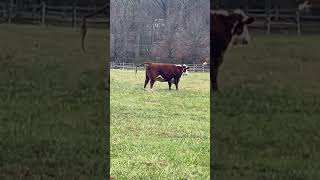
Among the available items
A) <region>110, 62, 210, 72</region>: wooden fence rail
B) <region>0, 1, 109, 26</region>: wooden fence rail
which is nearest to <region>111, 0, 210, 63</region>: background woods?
<region>110, 62, 210, 72</region>: wooden fence rail

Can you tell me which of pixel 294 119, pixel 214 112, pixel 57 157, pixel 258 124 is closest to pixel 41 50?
pixel 57 157

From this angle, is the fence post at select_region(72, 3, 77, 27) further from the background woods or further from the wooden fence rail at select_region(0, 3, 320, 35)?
the background woods

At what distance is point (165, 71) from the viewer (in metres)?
1.70

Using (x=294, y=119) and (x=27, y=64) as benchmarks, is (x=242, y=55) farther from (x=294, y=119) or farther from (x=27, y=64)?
(x=27, y=64)

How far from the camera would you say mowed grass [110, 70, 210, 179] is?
167 cm

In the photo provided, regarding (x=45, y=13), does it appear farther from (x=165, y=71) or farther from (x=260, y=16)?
(x=260, y=16)

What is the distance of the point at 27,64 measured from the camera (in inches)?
74.5

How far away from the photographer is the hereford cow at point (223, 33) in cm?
168

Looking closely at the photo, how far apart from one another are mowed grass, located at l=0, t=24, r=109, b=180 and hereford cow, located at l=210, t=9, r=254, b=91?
1.43ft

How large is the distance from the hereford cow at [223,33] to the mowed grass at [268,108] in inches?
1.4

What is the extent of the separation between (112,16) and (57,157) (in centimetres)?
65

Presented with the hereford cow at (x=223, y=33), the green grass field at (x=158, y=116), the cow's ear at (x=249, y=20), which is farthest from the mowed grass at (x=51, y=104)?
the cow's ear at (x=249, y=20)

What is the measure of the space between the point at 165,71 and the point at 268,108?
49 centimetres

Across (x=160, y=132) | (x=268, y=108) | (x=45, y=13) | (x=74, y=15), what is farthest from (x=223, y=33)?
(x=45, y=13)
